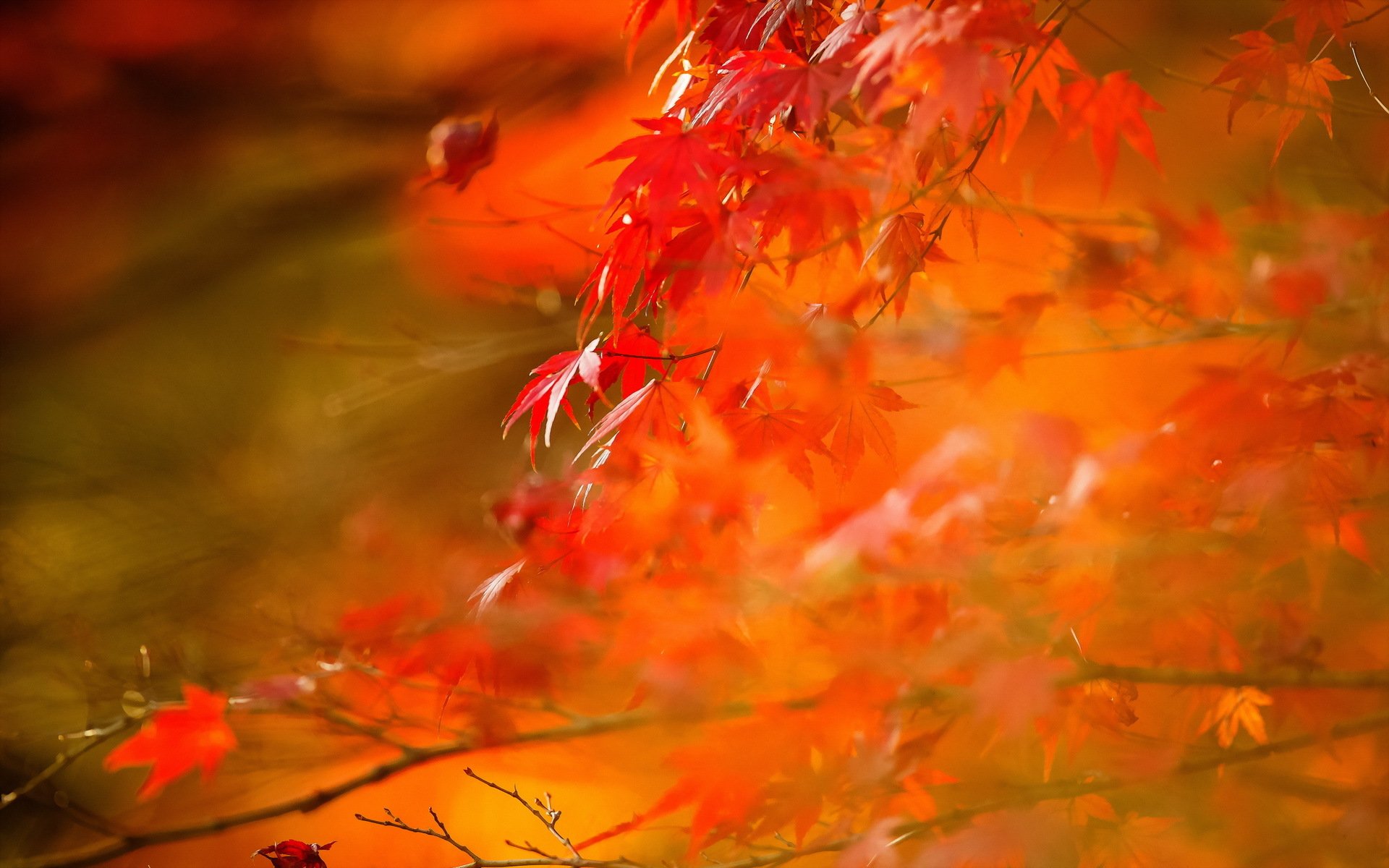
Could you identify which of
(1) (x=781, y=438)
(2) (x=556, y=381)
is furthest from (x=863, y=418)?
(2) (x=556, y=381)

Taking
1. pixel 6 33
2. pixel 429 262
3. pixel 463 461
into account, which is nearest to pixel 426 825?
pixel 463 461

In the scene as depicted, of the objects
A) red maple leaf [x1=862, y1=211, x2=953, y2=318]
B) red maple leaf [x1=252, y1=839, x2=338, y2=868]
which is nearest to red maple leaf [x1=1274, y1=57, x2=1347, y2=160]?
red maple leaf [x1=862, y1=211, x2=953, y2=318]

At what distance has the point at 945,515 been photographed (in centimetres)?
68

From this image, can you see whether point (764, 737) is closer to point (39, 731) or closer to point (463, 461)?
point (463, 461)

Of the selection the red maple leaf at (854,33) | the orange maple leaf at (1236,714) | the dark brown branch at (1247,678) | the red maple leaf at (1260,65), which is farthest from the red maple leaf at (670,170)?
the orange maple leaf at (1236,714)

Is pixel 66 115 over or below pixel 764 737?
over

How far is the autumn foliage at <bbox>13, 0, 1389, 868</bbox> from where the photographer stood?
647 mm

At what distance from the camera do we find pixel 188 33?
197 cm

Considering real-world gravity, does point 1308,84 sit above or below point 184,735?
below

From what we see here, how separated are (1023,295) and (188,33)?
203cm

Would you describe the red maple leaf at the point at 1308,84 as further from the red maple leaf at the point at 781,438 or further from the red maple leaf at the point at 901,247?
the red maple leaf at the point at 781,438

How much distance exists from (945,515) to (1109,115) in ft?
1.33

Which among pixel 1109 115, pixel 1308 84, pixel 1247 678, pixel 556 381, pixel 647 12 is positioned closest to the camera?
pixel 1247 678

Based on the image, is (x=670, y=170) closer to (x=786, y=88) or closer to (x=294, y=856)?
(x=786, y=88)
